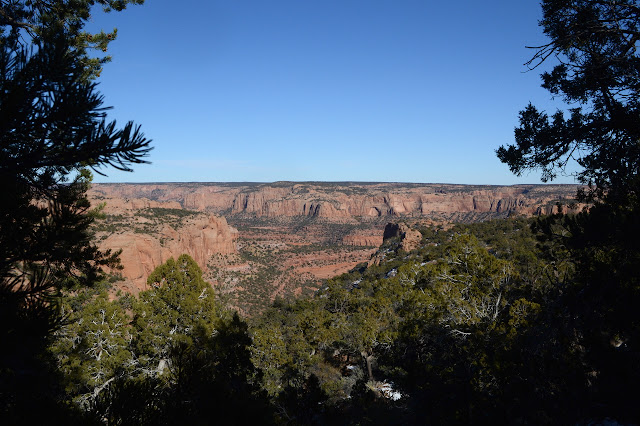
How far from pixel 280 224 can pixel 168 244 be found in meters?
90.3

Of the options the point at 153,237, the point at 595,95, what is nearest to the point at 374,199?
the point at 153,237

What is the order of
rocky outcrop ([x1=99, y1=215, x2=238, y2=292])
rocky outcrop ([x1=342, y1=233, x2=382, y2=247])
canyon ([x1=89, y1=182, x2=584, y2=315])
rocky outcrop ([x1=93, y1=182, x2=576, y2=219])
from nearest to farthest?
rocky outcrop ([x1=99, y1=215, x2=238, y2=292]) → canyon ([x1=89, y1=182, x2=584, y2=315]) → rocky outcrop ([x1=342, y1=233, x2=382, y2=247]) → rocky outcrop ([x1=93, y1=182, x2=576, y2=219])

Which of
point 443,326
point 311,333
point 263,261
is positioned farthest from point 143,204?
point 443,326

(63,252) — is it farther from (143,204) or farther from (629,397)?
(143,204)

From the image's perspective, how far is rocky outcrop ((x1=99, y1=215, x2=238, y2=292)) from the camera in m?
39.0

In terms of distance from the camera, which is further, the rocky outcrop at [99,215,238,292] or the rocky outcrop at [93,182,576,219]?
the rocky outcrop at [93,182,576,219]

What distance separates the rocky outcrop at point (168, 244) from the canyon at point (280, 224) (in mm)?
135

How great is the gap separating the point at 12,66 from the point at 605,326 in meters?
9.17

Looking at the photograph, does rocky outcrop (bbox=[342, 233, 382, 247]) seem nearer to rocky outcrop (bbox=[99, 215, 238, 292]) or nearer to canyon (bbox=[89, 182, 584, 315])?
canyon (bbox=[89, 182, 584, 315])

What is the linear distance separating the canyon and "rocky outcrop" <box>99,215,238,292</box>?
14 cm

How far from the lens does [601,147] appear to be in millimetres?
6242

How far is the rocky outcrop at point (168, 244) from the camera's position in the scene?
128 ft

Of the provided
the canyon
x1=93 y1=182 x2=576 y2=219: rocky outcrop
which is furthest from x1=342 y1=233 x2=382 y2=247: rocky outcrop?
x1=93 y1=182 x2=576 y2=219: rocky outcrop

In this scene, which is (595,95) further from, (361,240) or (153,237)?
(361,240)
